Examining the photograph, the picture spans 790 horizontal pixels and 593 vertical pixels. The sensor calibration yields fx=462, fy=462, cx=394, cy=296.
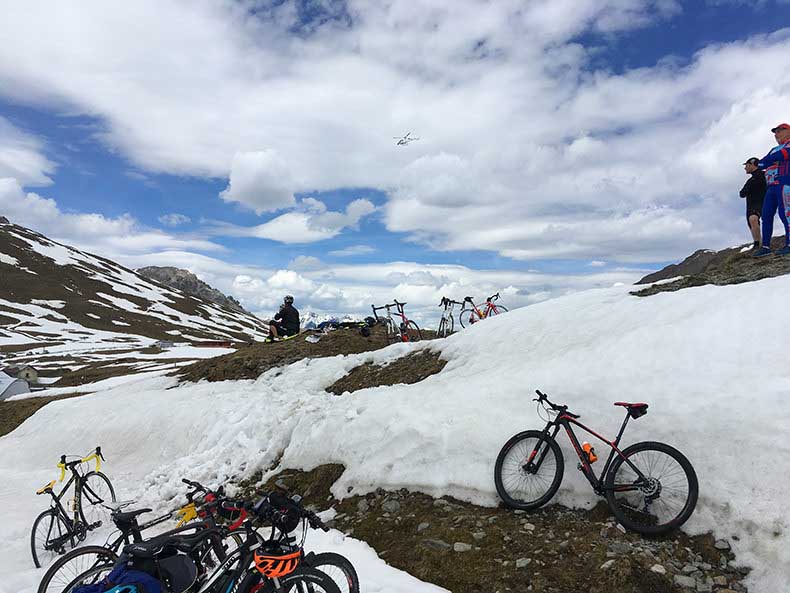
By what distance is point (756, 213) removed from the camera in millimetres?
14258

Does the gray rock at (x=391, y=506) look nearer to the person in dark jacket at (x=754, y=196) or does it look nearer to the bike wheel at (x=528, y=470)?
the bike wheel at (x=528, y=470)

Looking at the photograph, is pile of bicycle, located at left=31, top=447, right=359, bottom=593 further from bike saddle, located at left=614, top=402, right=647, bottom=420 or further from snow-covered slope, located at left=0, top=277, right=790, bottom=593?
bike saddle, located at left=614, top=402, right=647, bottom=420

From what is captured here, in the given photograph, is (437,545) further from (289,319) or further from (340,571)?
(289,319)

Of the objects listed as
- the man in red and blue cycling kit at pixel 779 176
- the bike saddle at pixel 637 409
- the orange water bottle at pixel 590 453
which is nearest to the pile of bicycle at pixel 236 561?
the orange water bottle at pixel 590 453

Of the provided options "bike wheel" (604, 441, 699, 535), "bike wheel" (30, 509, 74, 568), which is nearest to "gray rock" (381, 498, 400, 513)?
"bike wheel" (604, 441, 699, 535)

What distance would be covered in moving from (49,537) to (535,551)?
11773mm

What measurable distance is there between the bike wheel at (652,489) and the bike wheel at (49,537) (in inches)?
493

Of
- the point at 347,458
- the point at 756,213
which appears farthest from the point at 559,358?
the point at 756,213

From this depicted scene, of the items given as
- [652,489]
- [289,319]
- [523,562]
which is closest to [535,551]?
[523,562]

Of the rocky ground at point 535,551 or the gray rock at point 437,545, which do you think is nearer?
the rocky ground at point 535,551

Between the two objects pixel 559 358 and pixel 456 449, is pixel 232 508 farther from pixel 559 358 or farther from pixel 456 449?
pixel 559 358

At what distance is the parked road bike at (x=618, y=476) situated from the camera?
6.72 metres

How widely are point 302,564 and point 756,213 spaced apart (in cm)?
1623

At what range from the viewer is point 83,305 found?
117375mm
